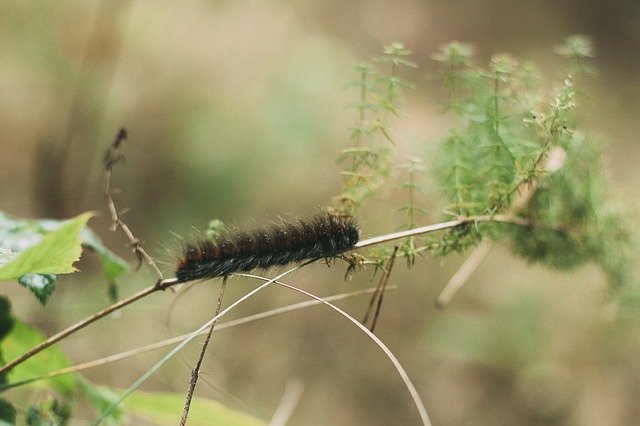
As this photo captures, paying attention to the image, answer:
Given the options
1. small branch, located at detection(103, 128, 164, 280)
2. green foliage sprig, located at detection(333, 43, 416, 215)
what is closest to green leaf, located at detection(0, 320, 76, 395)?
small branch, located at detection(103, 128, 164, 280)

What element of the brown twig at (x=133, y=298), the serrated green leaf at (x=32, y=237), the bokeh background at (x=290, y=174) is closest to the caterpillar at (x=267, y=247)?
the brown twig at (x=133, y=298)

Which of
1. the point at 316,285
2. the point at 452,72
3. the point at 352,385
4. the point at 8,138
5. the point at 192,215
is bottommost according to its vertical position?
the point at 352,385

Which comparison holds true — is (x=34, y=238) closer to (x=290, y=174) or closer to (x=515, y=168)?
(x=515, y=168)

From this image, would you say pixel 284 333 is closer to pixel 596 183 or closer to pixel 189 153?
pixel 189 153

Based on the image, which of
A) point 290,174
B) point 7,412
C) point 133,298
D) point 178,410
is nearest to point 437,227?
point 133,298

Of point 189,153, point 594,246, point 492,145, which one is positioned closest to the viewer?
point 492,145

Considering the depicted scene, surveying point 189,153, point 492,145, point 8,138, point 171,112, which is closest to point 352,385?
point 189,153
